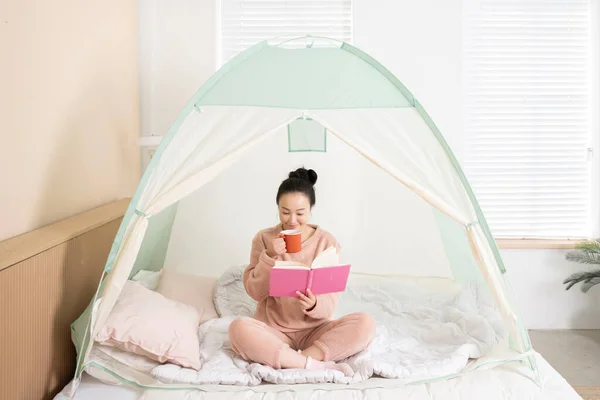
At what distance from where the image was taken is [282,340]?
2.17m

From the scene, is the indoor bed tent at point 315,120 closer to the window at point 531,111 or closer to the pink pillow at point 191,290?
the pink pillow at point 191,290

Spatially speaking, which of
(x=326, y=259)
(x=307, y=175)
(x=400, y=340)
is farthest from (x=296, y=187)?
(x=400, y=340)

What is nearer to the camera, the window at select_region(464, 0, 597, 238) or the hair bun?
the hair bun

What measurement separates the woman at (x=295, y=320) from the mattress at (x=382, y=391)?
14 centimetres

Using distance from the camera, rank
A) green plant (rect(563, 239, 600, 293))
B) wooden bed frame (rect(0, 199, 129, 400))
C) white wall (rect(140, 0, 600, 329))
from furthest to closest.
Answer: white wall (rect(140, 0, 600, 329)) → green plant (rect(563, 239, 600, 293)) → wooden bed frame (rect(0, 199, 129, 400))

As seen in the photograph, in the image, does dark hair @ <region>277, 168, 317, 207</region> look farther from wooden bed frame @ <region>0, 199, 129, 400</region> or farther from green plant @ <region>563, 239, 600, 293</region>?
green plant @ <region>563, 239, 600, 293</region>

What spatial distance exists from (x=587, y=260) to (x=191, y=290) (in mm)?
2133

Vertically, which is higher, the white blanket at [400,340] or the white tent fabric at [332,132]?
the white tent fabric at [332,132]

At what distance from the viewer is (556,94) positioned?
135 inches

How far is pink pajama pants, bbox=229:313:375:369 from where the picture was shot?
198cm

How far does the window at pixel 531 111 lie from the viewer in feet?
11.2

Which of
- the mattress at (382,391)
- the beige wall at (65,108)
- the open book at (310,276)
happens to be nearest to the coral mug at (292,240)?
the open book at (310,276)

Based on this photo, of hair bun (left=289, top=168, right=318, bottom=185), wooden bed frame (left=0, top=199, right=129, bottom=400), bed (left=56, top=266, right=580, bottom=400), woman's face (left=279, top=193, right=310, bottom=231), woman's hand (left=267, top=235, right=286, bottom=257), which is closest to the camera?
wooden bed frame (left=0, top=199, right=129, bottom=400)

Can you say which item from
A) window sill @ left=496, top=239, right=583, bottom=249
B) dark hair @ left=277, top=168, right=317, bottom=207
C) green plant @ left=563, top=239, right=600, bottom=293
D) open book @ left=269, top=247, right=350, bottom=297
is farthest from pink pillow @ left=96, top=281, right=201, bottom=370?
green plant @ left=563, top=239, right=600, bottom=293
